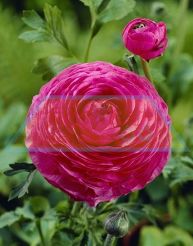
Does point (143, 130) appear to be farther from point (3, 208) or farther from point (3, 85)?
point (3, 85)

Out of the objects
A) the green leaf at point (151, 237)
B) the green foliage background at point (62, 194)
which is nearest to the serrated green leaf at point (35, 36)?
the green foliage background at point (62, 194)

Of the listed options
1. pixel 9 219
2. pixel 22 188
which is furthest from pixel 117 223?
pixel 9 219

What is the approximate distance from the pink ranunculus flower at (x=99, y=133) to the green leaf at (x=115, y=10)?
0.16 m

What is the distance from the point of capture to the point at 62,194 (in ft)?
3.22

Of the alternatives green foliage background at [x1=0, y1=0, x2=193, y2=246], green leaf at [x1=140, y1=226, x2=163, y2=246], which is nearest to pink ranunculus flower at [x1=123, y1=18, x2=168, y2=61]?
green foliage background at [x1=0, y1=0, x2=193, y2=246]

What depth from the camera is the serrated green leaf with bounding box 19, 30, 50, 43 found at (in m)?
0.70

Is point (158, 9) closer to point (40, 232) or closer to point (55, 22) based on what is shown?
point (55, 22)

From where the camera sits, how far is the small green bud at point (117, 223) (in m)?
0.60

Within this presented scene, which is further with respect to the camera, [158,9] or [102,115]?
[158,9]

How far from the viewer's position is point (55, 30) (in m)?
0.71

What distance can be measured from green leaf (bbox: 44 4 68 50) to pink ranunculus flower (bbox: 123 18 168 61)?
0.15 metres

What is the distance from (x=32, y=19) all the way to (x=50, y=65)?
0.18ft

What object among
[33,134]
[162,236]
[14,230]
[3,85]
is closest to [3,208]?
[14,230]

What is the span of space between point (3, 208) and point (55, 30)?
399 mm
